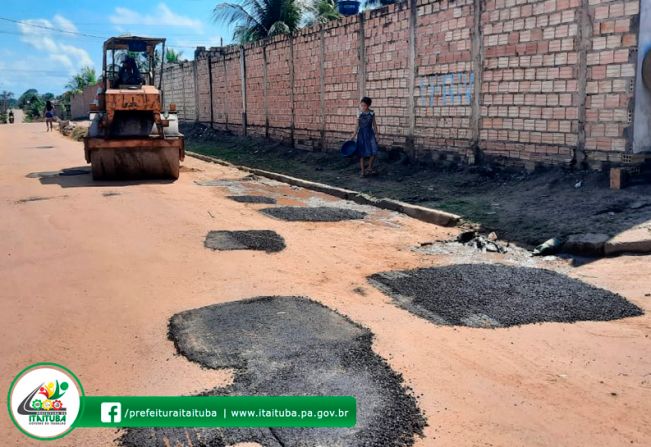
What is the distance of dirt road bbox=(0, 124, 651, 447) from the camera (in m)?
3.23

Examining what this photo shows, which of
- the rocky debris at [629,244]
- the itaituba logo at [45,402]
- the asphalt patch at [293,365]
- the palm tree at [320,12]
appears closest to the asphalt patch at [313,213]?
the rocky debris at [629,244]

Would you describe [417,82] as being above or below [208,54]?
below

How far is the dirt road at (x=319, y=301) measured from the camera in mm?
3232

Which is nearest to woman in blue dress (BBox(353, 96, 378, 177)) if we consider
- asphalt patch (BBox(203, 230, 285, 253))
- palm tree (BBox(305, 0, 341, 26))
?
asphalt patch (BBox(203, 230, 285, 253))

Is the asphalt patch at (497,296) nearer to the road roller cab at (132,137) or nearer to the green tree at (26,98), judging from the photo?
the road roller cab at (132,137)

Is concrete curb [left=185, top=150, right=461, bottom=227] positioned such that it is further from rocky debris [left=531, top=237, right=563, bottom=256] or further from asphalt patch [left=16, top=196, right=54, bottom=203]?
asphalt patch [left=16, top=196, right=54, bottom=203]

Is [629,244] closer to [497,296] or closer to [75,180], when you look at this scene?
[497,296]

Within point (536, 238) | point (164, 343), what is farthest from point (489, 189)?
point (164, 343)

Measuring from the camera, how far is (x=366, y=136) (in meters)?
11.9

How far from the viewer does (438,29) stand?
11367mm

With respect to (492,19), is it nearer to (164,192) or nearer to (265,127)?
(164,192)

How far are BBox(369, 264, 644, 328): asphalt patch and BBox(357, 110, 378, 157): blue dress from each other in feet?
20.7

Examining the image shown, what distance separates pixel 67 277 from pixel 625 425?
467cm

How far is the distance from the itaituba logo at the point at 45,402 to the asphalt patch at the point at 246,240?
3.23m
